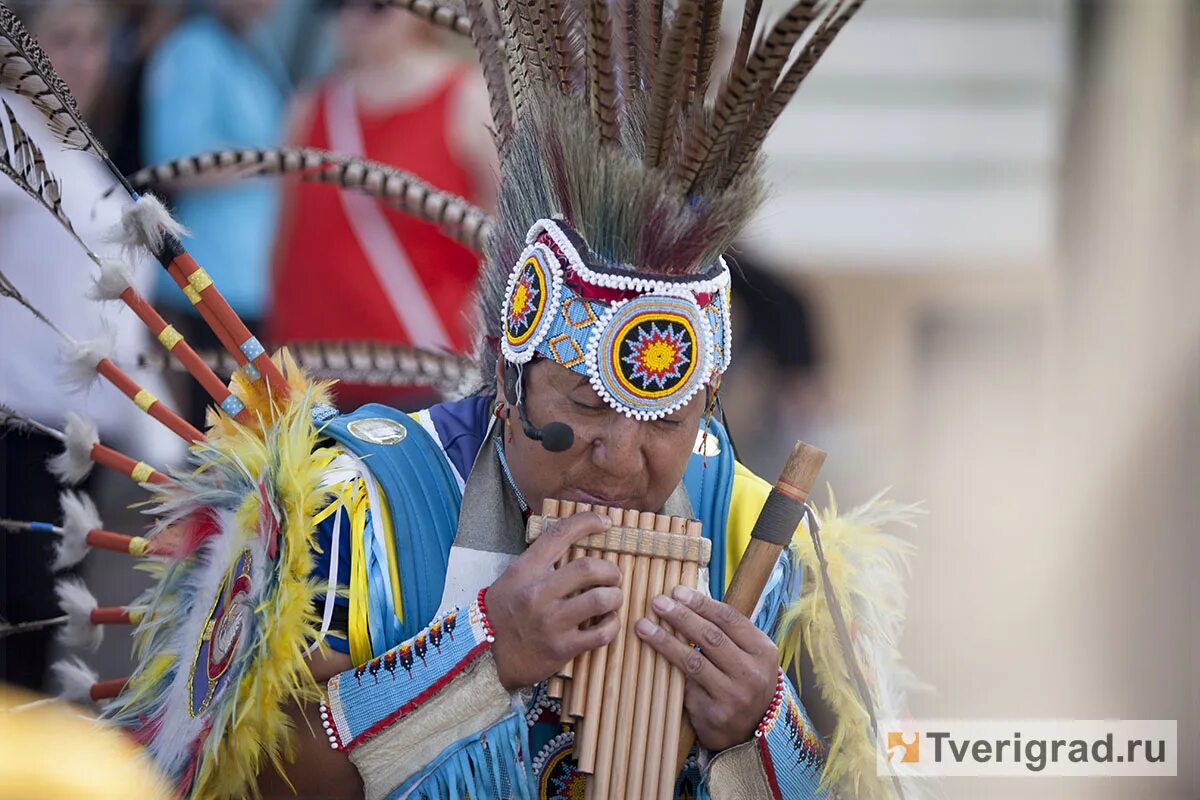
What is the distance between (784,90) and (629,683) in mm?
1058

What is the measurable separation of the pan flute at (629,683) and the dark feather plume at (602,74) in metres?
0.67

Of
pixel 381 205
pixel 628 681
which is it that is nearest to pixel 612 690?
pixel 628 681

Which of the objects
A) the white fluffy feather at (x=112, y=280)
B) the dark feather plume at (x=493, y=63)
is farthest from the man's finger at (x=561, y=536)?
the white fluffy feather at (x=112, y=280)

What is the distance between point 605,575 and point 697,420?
0.36m

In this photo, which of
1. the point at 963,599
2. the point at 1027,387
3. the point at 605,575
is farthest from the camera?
the point at 1027,387

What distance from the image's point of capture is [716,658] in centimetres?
254

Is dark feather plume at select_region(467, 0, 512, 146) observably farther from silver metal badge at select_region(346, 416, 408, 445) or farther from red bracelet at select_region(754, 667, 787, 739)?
red bracelet at select_region(754, 667, 787, 739)

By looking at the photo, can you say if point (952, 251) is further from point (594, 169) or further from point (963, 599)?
point (594, 169)

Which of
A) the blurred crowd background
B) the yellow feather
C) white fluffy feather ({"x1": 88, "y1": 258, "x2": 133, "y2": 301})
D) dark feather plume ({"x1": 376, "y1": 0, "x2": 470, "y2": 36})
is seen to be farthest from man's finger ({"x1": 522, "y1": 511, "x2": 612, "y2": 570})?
the blurred crowd background

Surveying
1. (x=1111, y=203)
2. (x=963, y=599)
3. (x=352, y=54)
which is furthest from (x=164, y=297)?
(x=1111, y=203)

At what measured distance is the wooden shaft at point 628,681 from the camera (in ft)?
8.30

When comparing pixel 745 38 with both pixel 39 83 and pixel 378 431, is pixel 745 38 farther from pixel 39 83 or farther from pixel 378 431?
pixel 39 83

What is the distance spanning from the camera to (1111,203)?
6.30 metres

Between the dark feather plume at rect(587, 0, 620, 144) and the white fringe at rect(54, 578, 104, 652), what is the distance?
157 centimetres
